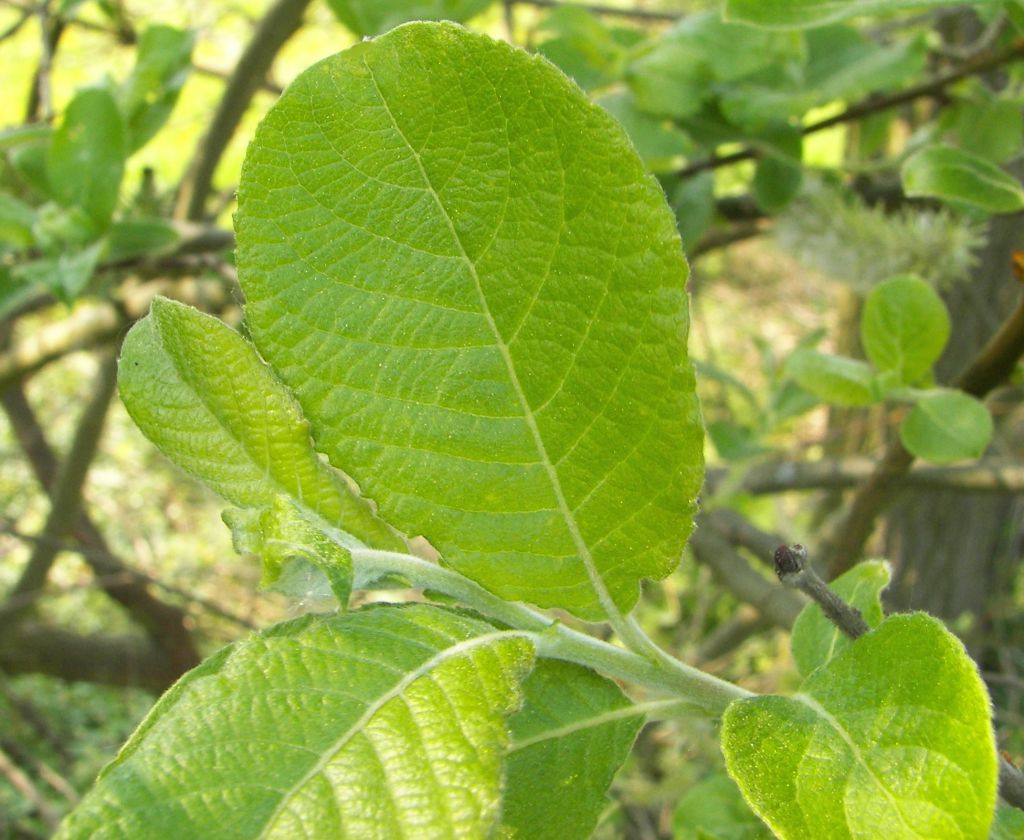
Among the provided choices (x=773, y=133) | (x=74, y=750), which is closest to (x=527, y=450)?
(x=773, y=133)

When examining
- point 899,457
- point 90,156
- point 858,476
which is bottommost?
point 858,476

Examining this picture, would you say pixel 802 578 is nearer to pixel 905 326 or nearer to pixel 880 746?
pixel 880 746

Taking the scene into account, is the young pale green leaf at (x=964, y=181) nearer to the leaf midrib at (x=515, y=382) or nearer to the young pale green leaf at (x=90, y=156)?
the leaf midrib at (x=515, y=382)

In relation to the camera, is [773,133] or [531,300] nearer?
[531,300]

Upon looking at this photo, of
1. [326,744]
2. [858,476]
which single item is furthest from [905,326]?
[858,476]

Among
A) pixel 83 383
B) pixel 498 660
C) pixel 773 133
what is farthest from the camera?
pixel 83 383

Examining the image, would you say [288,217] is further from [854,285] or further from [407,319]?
[854,285]

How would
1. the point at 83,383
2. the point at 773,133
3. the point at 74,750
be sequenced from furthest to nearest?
the point at 83,383 → the point at 74,750 → the point at 773,133
